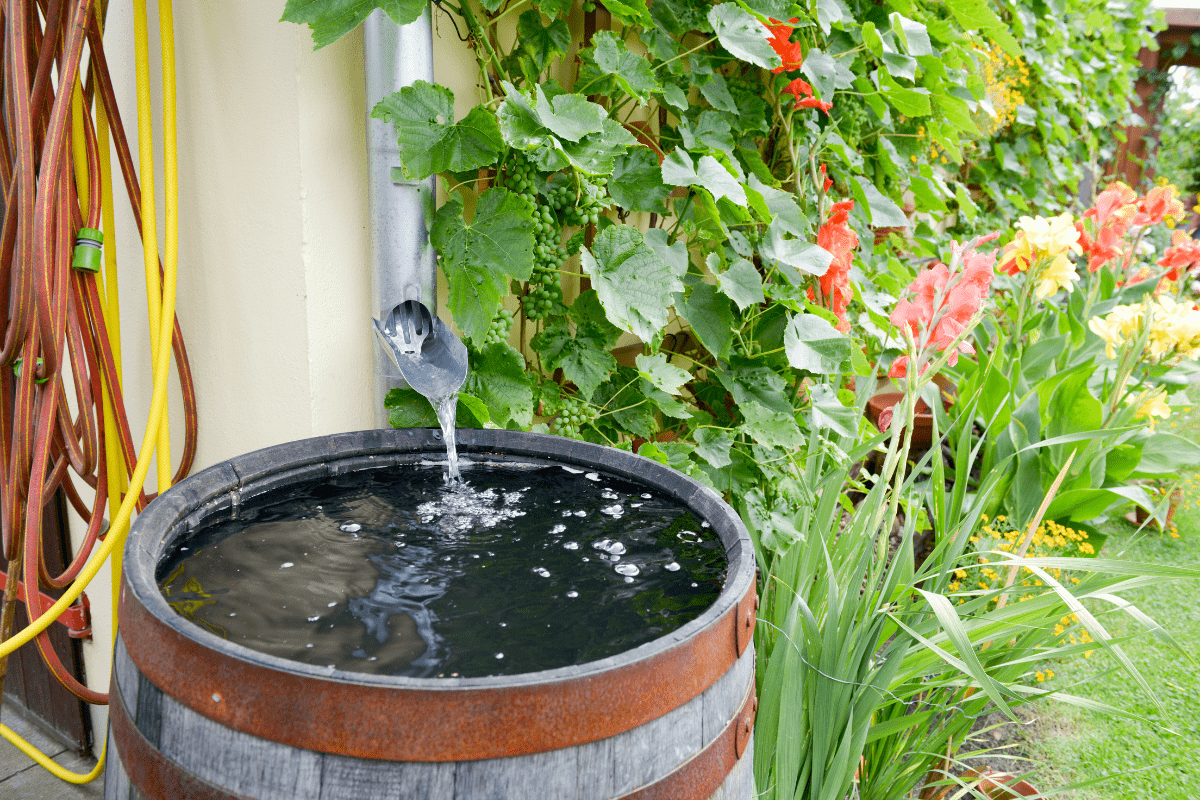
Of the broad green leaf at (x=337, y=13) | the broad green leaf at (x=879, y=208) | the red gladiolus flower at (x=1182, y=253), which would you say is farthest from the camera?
the red gladiolus flower at (x=1182, y=253)

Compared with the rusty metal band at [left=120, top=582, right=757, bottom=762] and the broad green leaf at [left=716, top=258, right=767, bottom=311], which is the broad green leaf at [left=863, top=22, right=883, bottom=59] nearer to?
the broad green leaf at [left=716, top=258, right=767, bottom=311]

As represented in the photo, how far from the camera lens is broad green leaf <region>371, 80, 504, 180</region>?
39.9 inches

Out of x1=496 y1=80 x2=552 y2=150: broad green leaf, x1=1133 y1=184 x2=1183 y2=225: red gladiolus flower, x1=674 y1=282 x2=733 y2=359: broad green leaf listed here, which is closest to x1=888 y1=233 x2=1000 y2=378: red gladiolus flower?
x1=674 y1=282 x2=733 y2=359: broad green leaf

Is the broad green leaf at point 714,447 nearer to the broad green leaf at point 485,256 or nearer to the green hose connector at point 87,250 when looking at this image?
the broad green leaf at point 485,256

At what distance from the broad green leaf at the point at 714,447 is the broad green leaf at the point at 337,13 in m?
0.85

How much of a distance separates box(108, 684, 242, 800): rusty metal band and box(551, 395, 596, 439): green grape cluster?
817 millimetres

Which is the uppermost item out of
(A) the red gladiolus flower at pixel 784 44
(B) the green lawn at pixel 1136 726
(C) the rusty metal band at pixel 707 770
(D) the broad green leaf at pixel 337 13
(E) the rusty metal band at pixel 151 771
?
(A) the red gladiolus flower at pixel 784 44

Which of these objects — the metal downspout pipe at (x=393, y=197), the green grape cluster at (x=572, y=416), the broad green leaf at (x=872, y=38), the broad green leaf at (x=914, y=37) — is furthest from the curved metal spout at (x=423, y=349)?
the broad green leaf at (x=914, y=37)

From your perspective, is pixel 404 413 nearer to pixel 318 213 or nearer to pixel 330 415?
pixel 330 415

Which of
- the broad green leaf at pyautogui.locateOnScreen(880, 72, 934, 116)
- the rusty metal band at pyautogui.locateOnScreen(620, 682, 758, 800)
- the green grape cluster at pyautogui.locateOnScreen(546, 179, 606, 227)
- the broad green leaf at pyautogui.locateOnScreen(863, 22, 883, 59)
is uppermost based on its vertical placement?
the broad green leaf at pyautogui.locateOnScreen(863, 22, 883, 59)

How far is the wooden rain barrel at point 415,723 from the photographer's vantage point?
51 cm

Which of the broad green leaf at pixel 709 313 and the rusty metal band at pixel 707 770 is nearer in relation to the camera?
the rusty metal band at pixel 707 770

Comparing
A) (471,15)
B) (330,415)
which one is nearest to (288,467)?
(330,415)

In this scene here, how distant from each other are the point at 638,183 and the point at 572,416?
43cm
